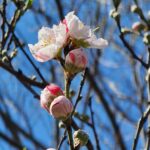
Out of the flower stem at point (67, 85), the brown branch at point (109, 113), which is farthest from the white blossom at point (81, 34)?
the brown branch at point (109, 113)

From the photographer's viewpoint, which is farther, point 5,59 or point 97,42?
point 5,59

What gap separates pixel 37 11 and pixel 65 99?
425 centimetres

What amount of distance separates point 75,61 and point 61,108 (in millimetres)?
125

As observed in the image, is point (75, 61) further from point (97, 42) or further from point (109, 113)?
point (109, 113)

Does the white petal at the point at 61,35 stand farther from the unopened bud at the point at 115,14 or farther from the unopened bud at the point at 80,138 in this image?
the unopened bud at the point at 115,14

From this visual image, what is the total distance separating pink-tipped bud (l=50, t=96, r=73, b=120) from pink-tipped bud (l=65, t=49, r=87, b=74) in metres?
0.09

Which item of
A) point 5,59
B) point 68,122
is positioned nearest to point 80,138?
point 68,122

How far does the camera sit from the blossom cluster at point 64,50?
46.7 inches

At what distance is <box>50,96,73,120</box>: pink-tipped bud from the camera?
1.15 m

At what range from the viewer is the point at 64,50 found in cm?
125

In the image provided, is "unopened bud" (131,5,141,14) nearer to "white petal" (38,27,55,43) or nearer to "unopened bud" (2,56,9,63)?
"unopened bud" (2,56,9,63)

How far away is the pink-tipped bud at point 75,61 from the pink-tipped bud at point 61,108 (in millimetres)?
88

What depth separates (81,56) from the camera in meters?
1.22

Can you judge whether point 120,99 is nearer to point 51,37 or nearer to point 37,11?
point 37,11
